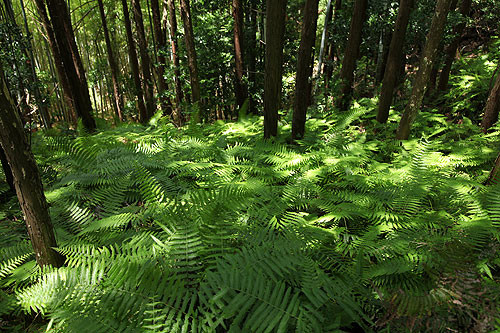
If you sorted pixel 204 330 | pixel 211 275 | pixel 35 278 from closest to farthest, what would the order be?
pixel 204 330 → pixel 211 275 → pixel 35 278

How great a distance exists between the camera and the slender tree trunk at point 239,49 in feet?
24.9

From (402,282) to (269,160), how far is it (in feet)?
8.60

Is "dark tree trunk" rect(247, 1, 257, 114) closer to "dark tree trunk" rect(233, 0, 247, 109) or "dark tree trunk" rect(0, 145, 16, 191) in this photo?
"dark tree trunk" rect(233, 0, 247, 109)

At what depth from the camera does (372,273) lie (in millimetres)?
1795

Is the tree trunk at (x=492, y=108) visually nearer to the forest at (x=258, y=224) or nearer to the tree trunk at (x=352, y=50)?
the forest at (x=258, y=224)

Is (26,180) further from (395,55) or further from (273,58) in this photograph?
(395,55)

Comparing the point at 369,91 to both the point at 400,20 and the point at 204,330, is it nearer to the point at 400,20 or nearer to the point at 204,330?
the point at 400,20

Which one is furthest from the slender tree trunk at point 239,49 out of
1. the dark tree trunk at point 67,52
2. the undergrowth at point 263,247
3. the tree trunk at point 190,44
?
the undergrowth at point 263,247

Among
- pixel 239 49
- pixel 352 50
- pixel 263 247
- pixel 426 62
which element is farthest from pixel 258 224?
pixel 352 50

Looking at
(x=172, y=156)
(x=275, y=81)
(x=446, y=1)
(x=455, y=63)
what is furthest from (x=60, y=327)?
(x=455, y=63)

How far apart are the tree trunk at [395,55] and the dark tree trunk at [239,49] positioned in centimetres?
408

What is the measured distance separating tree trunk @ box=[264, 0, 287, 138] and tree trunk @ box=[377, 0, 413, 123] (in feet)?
10.4

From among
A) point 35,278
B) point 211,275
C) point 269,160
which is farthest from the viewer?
point 269,160

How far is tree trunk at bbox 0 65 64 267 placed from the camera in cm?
151
